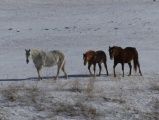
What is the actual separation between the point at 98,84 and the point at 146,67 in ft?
16.6

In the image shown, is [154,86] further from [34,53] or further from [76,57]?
[76,57]

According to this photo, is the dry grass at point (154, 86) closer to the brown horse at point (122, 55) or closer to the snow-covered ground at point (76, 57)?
the snow-covered ground at point (76, 57)

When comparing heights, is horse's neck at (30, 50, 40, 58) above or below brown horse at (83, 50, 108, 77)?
above

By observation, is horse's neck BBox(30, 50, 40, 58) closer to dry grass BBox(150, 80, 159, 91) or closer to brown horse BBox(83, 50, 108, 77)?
brown horse BBox(83, 50, 108, 77)

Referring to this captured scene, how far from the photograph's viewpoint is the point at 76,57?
2209cm

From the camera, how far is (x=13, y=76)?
57.5ft

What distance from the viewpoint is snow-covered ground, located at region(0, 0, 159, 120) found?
39.1 feet

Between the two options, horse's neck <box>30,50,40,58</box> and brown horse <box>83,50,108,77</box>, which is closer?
horse's neck <box>30,50,40,58</box>

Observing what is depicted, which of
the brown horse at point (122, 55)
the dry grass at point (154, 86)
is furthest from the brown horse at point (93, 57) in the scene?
the dry grass at point (154, 86)

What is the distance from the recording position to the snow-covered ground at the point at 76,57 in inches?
470

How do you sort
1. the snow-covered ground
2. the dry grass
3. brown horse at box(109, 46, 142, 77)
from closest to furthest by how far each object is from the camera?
the snow-covered ground < the dry grass < brown horse at box(109, 46, 142, 77)

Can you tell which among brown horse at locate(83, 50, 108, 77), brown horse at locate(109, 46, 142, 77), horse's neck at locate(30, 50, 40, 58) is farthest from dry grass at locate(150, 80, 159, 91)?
horse's neck at locate(30, 50, 40, 58)

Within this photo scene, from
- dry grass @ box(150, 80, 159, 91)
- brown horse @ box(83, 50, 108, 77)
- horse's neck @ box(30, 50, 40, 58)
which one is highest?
horse's neck @ box(30, 50, 40, 58)

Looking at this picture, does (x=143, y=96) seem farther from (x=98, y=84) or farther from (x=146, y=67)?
(x=146, y=67)
